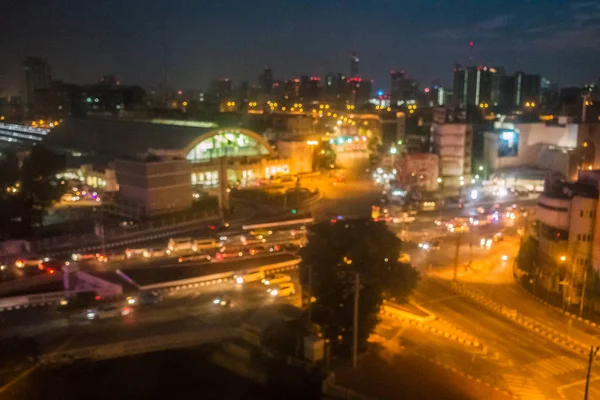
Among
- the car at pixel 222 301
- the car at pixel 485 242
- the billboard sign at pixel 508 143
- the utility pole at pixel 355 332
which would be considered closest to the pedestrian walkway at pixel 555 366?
the utility pole at pixel 355 332

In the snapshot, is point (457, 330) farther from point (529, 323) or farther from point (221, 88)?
point (221, 88)

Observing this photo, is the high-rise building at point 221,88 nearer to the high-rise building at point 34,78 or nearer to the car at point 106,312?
the high-rise building at point 34,78

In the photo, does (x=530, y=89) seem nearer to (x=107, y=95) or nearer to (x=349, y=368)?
(x=107, y=95)

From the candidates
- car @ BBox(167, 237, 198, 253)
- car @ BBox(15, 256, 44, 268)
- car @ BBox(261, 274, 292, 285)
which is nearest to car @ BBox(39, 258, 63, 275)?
car @ BBox(15, 256, 44, 268)

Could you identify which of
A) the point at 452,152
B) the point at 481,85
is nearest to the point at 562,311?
the point at 452,152

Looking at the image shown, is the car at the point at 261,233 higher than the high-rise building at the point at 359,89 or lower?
lower
